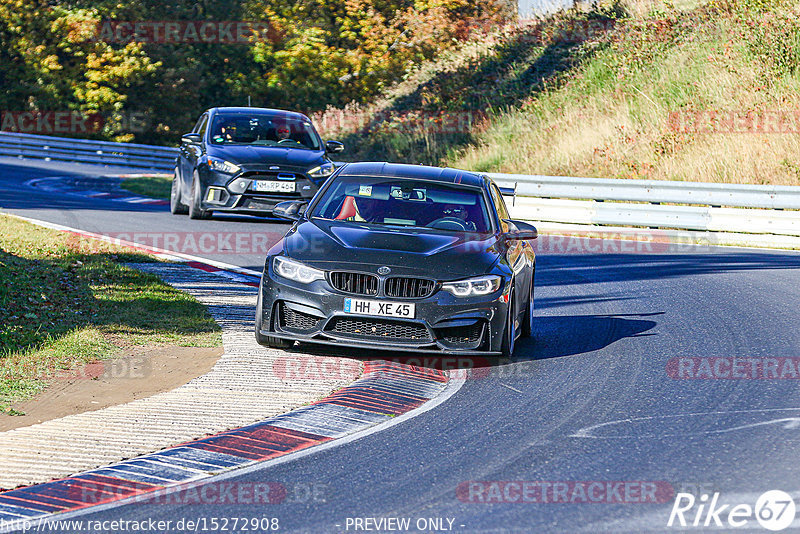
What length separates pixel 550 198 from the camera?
74.2 ft

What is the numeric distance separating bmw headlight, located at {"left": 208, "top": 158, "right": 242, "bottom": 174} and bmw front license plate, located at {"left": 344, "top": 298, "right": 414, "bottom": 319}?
32.0 feet

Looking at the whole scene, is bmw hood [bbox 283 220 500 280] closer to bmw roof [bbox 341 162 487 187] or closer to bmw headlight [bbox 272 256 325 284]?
bmw headlight [bbox 272 256 325 284]

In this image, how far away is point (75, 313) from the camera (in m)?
10.6

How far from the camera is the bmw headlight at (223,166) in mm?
18031

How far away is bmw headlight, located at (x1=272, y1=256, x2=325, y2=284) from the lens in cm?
885

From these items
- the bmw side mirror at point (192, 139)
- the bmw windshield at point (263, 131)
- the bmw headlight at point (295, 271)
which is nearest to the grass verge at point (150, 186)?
the bmw windshield at point (263, 131)

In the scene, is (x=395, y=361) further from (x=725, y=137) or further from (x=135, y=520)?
(x=725, y=137)

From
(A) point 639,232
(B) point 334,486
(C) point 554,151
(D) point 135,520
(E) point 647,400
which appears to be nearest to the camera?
(D) point 135,520

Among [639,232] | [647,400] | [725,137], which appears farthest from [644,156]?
[647,400]

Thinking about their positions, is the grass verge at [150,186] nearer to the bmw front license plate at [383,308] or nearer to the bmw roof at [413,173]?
the bmw roof at [413,173]

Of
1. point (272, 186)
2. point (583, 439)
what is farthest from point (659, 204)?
point (583, 439)

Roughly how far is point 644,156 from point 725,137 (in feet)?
6.42

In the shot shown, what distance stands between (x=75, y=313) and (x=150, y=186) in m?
18.3

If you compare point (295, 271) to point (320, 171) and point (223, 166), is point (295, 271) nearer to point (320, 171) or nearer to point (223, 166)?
point (223, 166)
